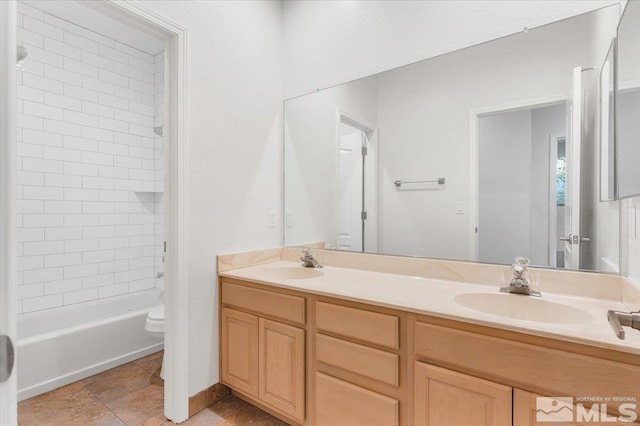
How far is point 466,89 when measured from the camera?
5.57 feet

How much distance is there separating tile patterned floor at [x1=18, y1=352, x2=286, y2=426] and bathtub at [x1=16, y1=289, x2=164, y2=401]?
9 cm

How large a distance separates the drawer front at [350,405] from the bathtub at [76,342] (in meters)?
1.80

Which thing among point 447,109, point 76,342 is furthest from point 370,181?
point 76,342

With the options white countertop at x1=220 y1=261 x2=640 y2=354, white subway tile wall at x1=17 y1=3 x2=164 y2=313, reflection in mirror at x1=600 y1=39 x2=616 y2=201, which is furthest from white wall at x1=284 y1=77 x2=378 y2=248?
white subway tile wall at x1=17 y1=3 x2=164 y2=313

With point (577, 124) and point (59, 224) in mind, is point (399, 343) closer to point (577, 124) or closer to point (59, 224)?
point (577, 124)

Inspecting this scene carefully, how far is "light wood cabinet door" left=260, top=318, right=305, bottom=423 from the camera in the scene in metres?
1.58

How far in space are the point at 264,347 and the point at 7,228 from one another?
4.40ft

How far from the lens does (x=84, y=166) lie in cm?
279

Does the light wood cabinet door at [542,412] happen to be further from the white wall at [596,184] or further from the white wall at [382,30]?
the white wall at [382,30]

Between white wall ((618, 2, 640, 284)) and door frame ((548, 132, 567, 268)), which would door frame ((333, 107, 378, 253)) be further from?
white wall ((618, 2, 640, 284))

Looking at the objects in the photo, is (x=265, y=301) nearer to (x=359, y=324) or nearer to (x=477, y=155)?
(x=359, y=324)

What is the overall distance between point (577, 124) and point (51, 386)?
335cm

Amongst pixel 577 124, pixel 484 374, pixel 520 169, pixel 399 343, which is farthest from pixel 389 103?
pixel 484 374

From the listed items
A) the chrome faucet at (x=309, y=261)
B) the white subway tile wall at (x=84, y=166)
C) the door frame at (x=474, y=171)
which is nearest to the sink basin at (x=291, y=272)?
the chrome faucet at (x=309, y=261)
